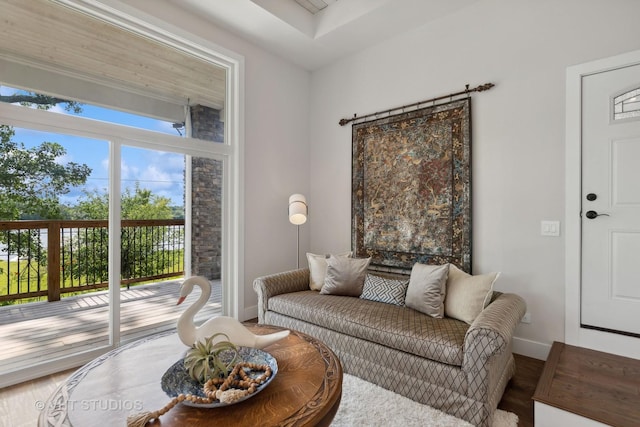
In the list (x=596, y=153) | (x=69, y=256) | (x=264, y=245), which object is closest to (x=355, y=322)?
(x=264, y=245)

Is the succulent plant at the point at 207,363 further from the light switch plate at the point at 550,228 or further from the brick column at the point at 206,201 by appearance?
the light switch plate at the point at 550,228

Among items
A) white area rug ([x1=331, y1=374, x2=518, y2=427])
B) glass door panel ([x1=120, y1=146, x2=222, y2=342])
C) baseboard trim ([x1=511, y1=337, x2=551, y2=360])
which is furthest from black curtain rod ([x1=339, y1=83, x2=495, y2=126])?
white area rug ([x1=331, y1=374, x2=518, y2=427])

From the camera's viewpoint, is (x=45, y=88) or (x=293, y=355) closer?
(x=293, y=355)

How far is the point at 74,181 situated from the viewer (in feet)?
8.50

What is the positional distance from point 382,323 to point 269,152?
248 centimetres

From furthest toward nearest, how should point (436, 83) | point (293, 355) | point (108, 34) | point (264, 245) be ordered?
point (264, 245) → point (436, 83) → point (108, 34) → point (293, 355)

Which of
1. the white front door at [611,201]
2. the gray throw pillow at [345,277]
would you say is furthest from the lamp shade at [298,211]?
the white front door at [611,201]

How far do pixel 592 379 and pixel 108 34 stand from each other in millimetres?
4361

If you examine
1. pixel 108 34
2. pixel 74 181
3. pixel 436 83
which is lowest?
pixel 74 181

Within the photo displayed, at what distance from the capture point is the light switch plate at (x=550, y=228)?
8.21ft

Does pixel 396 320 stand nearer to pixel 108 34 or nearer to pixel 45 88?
pixel 45 88

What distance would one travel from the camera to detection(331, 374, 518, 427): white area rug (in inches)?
70.0

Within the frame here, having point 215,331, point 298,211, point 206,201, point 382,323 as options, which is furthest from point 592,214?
point 206,201

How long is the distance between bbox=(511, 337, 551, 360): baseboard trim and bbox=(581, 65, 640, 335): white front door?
0.36 meters
